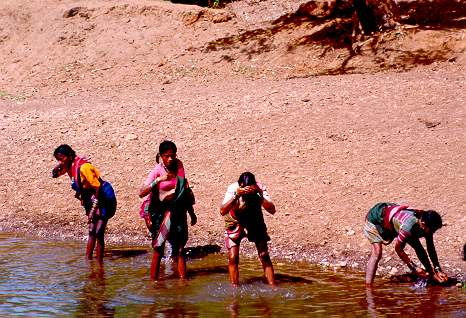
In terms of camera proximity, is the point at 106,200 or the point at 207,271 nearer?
the point at 207,271

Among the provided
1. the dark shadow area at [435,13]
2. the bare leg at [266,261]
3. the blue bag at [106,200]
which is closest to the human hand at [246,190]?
the bare leg at [266,261]

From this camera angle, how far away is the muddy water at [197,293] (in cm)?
714

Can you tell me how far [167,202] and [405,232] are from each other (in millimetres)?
2283

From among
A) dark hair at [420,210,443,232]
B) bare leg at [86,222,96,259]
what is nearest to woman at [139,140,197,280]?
bare leg at [86,222,96,259]

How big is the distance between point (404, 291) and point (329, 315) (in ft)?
3.96

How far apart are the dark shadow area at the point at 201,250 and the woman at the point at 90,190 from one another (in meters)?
1.04

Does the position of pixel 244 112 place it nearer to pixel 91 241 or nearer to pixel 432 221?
pixel 91 241

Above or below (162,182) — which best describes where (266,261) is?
below

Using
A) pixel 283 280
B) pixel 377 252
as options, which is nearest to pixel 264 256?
pixel 283 280

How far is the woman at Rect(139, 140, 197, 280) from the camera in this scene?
26.7ft

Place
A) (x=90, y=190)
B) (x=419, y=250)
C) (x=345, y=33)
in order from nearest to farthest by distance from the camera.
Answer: (x=419, y=250) < (x=90, y=190) < (x=345, y=33)

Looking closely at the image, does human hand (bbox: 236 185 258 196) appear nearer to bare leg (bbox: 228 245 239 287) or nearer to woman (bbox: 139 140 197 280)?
bare leg (bbox: 228 245 239 287)

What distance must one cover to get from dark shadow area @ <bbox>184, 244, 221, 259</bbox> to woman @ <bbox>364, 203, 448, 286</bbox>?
7.72ft

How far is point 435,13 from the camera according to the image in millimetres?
20359
